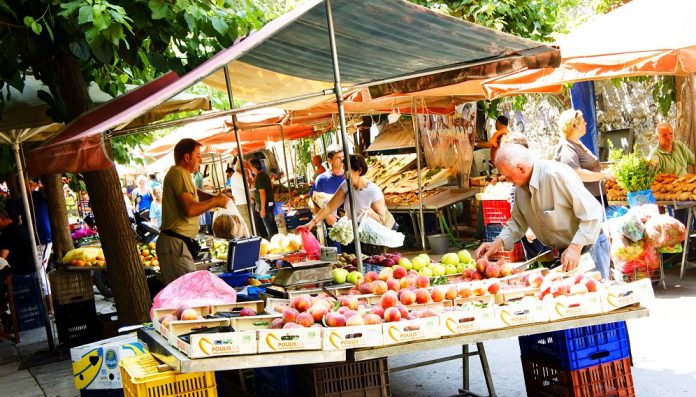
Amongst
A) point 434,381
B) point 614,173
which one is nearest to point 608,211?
point 614,173

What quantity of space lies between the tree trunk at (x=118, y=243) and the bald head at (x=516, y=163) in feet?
13.7

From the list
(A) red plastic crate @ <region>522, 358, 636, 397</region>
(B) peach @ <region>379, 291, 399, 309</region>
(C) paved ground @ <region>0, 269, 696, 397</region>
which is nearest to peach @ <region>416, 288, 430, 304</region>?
(B) peach @ <region>379, 291, 399, 309</region>

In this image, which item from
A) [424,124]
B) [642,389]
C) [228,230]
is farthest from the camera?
[424,124]

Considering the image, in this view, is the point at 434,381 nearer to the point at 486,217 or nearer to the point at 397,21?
the point at 397,21

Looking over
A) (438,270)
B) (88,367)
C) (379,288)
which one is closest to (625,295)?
(379,288)

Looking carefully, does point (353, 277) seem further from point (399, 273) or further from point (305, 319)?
point (305, 319)

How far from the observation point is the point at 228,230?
9.05m

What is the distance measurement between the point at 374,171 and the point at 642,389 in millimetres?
12443

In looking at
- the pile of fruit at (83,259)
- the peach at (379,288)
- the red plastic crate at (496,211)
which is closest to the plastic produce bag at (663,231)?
the red plastic crate at (496,211)

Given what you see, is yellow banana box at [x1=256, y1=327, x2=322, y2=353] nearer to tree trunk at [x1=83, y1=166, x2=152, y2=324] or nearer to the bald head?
the bald head

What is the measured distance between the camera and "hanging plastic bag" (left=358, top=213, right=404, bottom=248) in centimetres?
808

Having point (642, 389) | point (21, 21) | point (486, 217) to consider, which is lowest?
point (642, 389)

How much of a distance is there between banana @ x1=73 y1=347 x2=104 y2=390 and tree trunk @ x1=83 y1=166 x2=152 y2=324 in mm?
2136

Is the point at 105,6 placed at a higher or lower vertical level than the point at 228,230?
higher
